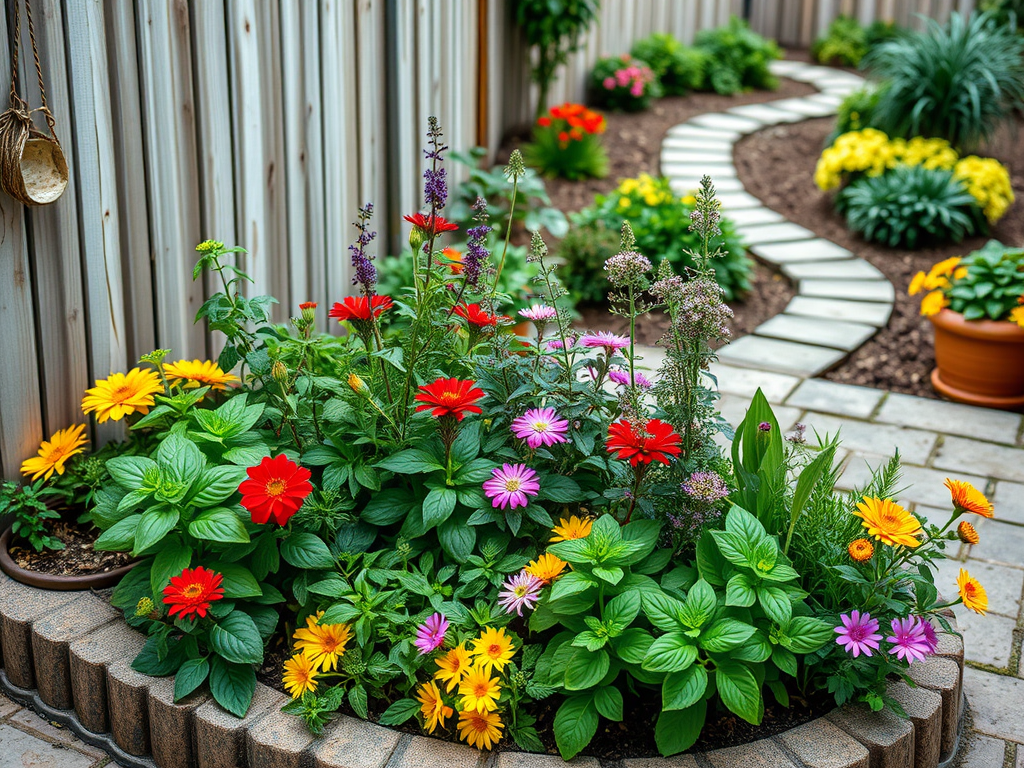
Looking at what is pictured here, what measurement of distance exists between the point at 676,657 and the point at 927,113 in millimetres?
5331

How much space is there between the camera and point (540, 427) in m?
1.98

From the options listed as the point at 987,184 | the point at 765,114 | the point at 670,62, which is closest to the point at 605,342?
the point at 987,184

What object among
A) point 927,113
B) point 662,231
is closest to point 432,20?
point 662,231

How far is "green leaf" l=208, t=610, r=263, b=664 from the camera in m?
1.87

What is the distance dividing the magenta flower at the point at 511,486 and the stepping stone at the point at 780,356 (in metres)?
2.26

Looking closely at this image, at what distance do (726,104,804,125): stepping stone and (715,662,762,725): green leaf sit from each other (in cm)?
641

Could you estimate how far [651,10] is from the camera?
26.5 feet

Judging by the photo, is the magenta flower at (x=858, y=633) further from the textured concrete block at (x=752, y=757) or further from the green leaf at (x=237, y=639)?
the green leaf at (x=237, y=639)

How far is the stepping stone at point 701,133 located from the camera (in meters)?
6.99

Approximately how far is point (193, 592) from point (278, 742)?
32cm

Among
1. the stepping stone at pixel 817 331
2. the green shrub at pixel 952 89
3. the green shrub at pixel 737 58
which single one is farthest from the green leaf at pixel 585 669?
the green shrub at pixel 737 58

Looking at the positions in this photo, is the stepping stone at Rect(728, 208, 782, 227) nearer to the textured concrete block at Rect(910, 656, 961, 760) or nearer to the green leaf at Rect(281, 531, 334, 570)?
the textured concrete block at Rect(910, 656, 961, 760)

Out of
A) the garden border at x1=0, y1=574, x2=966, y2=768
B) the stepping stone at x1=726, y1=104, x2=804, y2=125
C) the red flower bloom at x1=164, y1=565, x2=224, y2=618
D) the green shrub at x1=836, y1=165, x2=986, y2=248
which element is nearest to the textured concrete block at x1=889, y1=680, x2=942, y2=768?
the garden border at x1=0, y1=574, x2=966, y2=768

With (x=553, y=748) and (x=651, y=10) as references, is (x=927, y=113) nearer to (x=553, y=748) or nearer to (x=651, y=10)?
(x=651, y=10)
